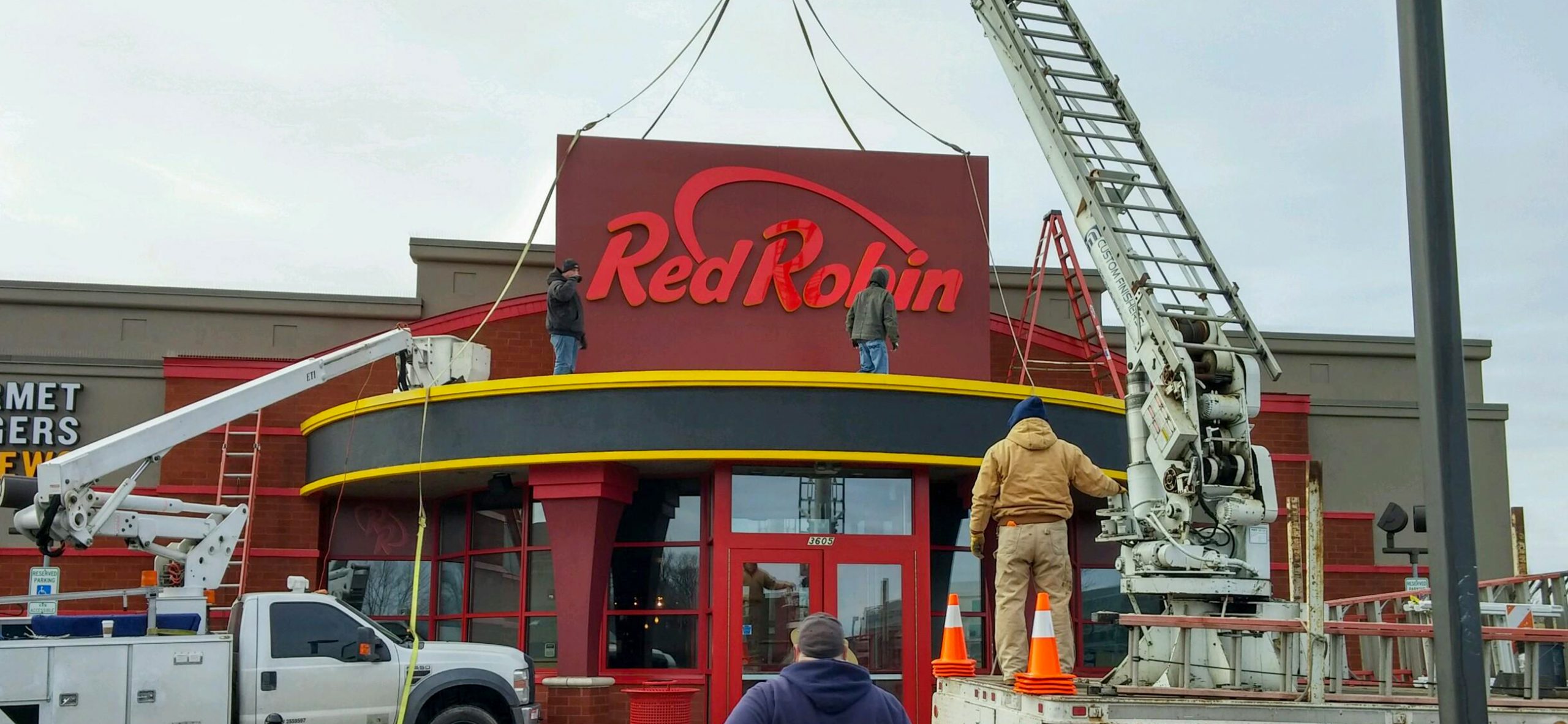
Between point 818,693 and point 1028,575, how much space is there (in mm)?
5768

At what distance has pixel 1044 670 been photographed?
913 cm

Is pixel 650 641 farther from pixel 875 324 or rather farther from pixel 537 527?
pixel 875 324

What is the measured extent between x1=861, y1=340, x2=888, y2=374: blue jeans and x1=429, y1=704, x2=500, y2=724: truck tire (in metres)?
6.22

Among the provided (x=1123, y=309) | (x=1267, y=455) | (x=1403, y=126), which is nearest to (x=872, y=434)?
(x=1123, y=309)

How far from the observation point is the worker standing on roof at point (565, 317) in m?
17.9

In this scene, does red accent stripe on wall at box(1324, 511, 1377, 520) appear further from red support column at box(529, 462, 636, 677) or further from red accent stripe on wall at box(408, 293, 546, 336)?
red accent stripe on wall at box(408, 293, 546, 336)

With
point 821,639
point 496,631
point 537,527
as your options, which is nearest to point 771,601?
point 537,527

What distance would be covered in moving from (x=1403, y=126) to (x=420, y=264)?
61.1ft

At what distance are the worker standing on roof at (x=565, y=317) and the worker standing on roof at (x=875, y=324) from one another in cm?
342

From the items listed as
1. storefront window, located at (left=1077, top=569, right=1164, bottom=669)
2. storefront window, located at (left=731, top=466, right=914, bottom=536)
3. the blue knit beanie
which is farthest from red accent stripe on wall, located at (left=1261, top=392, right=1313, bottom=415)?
the blue knit beanie

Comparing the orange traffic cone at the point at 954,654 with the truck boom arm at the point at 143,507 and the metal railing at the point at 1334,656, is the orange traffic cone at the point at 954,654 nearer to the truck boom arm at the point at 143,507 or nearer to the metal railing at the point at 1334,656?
the metal railing at the point at 1334,656

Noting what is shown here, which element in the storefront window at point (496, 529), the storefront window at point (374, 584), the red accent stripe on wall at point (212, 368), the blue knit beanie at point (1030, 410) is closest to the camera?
the blue knit beanie at point (1030, 410)

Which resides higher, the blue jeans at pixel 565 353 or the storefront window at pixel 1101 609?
the blue jeans at pixel 565 353

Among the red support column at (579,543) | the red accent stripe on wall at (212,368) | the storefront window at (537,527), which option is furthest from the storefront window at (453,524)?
the red accent stripe on wall at (212,368)
